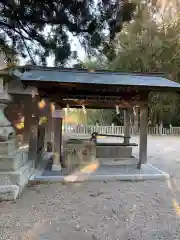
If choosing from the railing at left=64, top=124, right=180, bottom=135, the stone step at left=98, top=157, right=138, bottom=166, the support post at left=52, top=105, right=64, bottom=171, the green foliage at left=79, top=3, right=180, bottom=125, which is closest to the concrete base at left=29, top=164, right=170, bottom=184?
the support post at left=52, top=105, right=64, bottom=171

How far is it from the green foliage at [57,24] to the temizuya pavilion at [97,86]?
2.70ft

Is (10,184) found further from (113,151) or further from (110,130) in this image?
(110,130)

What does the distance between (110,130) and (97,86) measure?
14464mm

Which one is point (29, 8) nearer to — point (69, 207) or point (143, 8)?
point (143, 8)

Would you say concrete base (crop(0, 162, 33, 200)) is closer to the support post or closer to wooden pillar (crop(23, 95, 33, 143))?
the support post

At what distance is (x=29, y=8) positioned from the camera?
4098 mm

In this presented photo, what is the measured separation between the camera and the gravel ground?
3094 millimetres

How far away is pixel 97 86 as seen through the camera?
19.0ft

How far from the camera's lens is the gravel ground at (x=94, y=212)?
3094 millimetres

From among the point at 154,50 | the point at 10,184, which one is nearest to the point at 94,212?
the point at 10,184

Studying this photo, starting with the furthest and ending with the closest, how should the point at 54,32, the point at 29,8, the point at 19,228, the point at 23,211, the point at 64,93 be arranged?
the point at 64,93
the point at 54,32
the point at 29,8
the point at 23,211
the point at 19,228

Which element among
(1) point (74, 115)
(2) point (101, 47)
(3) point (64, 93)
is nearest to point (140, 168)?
(3) point (64, 93)

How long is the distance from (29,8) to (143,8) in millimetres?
2048

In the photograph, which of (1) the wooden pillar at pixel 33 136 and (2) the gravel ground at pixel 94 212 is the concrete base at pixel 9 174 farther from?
(1) the wooden pillar at pixel 33 136
